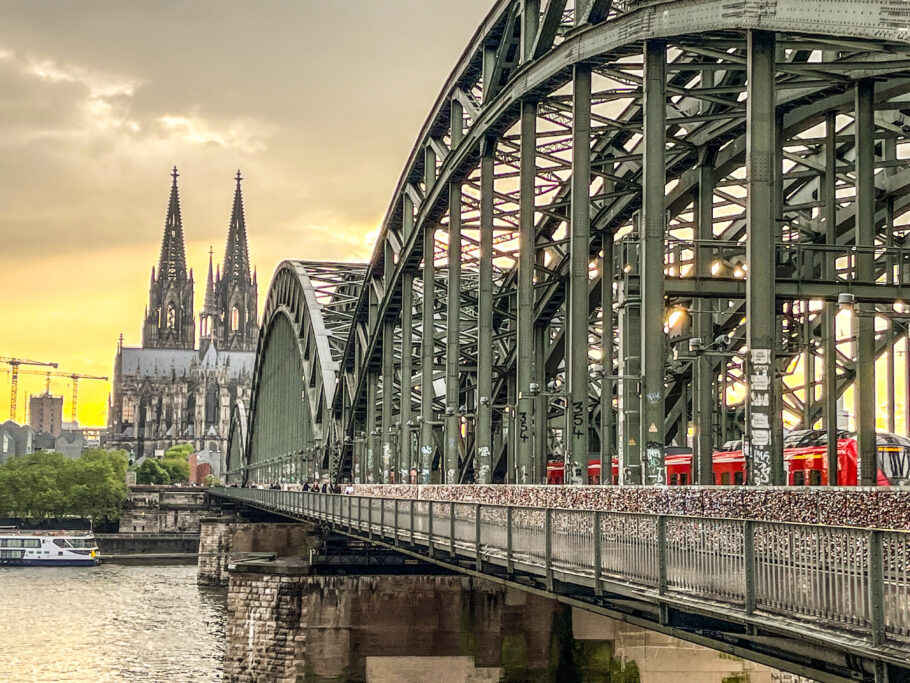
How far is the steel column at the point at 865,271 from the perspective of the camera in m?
30.3

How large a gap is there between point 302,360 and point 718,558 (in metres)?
84.3

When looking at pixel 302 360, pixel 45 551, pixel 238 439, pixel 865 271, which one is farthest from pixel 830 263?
pixel 238 439

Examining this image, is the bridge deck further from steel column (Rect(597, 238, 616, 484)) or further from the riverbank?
the riverbank

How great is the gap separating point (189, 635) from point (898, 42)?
180ft

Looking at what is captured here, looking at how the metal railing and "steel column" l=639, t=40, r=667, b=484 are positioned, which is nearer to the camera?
the metal railing

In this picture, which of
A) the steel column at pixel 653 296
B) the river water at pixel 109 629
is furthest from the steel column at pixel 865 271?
the river water at pixel 109 629

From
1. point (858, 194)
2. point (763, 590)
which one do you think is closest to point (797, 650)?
point (763, 590)

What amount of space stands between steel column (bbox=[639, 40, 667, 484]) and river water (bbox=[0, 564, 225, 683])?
102 ft

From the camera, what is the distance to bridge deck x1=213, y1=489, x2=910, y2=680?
13586 mm

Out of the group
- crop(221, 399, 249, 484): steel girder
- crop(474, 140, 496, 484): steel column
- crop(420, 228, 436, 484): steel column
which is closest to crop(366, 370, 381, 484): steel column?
crop(420, 228, 436, 484): steel column

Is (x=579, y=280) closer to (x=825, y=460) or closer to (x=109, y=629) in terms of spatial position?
(x=825, y=460)

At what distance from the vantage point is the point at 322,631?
1700 inches

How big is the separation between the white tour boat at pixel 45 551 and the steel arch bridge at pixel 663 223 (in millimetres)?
66587

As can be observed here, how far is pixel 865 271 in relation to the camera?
32.2 meters
